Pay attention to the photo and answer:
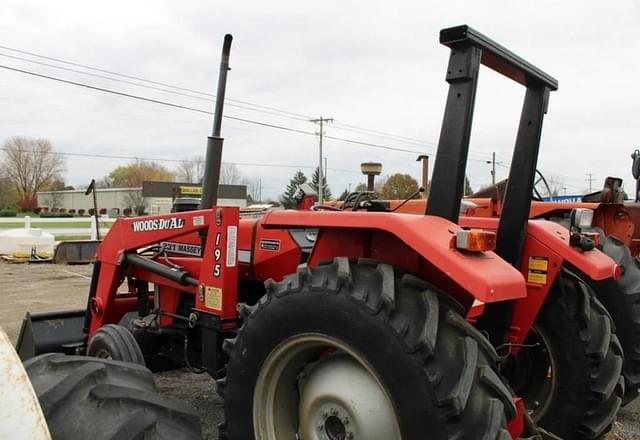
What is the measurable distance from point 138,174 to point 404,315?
303 ft

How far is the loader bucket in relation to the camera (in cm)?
483

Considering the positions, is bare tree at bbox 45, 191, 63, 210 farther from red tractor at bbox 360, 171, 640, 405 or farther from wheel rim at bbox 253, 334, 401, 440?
wheel rim at bbox 253, 334, 401, 440

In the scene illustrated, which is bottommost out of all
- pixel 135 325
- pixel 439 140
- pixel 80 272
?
pixel 80 272

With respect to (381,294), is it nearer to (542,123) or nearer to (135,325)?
(542,123)

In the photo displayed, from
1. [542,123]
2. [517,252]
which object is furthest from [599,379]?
[542,123]

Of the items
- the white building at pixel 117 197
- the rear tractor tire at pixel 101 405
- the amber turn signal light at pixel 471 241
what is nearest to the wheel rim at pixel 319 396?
the rear tractor tire at pixel 101 405

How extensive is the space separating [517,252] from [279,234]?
4.54 ft

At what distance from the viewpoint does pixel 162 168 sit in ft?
301

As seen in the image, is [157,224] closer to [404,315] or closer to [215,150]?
[215,150]

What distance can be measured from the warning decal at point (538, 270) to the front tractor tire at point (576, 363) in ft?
0.80

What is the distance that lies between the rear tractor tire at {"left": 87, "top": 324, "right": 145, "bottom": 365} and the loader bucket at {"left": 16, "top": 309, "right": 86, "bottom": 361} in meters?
0.96

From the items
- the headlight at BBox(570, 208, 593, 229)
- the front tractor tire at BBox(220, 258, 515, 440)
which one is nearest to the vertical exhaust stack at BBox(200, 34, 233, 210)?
the front tractor tire at BBox(220, 258, 515, 440)

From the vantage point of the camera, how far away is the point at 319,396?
8.46ft

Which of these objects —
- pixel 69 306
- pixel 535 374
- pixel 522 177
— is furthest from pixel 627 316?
pixel 69 306
